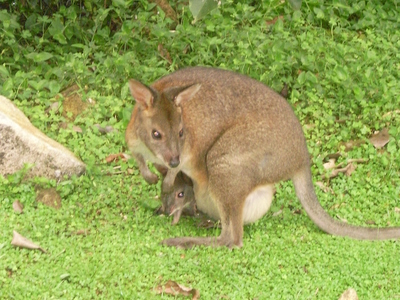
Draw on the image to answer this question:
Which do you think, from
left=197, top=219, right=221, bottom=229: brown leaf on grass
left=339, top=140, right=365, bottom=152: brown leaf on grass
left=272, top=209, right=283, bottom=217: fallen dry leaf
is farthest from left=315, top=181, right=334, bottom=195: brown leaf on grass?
left=197, top=219, right=221, bottom=229: brown leaf on grass

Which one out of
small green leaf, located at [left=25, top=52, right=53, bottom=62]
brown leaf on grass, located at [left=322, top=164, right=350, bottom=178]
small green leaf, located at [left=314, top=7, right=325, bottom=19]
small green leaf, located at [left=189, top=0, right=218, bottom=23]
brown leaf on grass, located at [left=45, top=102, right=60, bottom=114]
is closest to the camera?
small green leaf, located at [left=189, top=0, right=218, bottom=23]

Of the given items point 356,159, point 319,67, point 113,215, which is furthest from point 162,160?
point 319,67

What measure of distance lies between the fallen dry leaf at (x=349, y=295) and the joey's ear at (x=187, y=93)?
1862 millimetres

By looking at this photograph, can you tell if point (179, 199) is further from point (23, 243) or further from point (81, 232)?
point (23, 243)

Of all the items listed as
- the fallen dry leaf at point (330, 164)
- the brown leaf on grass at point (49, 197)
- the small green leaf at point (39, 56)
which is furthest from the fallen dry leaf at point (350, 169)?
the small green leaf at point (39, 56)

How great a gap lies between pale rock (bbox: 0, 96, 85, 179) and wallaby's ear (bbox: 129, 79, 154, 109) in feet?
3.60

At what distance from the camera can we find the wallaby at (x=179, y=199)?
6102 millimetres

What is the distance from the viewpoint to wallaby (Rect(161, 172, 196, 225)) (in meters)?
6.10

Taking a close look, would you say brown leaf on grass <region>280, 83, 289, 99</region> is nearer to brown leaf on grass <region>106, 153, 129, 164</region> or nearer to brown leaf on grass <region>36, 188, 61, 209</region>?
brown leaf on grass <region>106, 153, 129, 164</region>

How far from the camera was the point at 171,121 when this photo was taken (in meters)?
5.62

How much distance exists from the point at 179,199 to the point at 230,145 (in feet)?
2.55

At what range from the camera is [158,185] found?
6707mm

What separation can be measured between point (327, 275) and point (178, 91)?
5.75 feet

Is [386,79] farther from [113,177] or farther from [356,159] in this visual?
[113,177]
